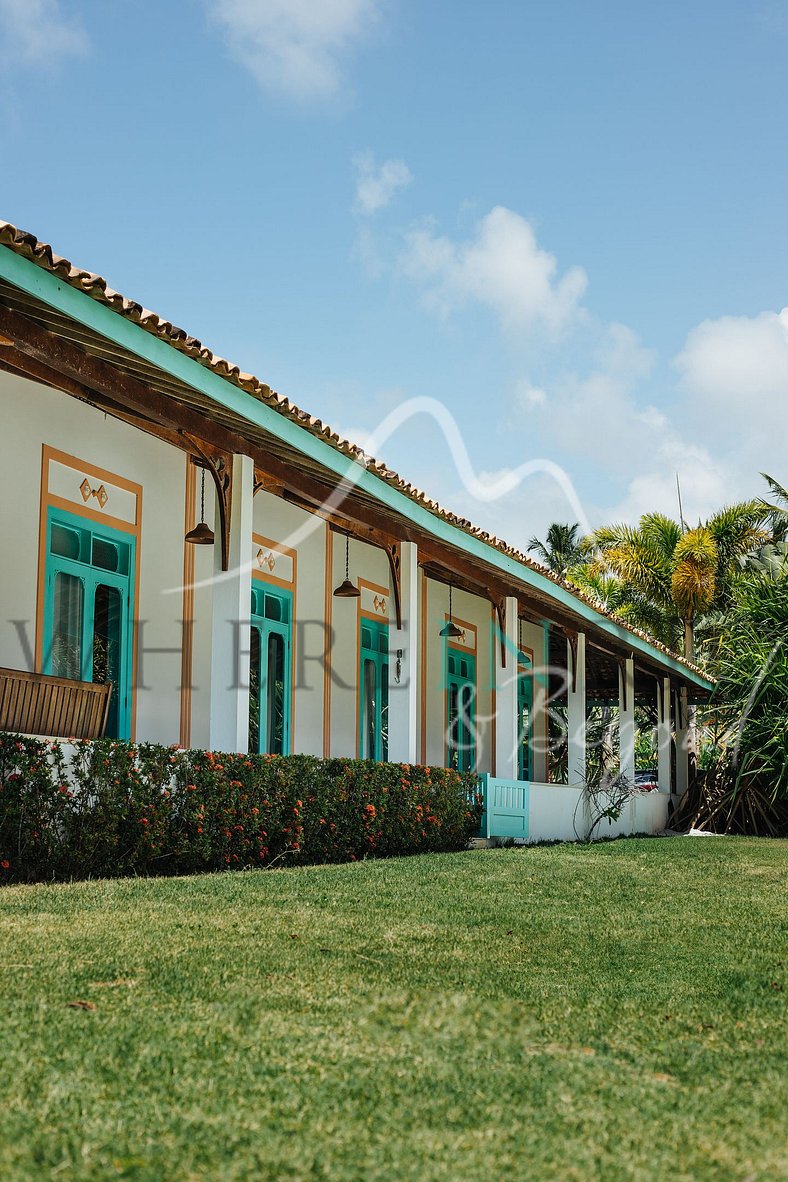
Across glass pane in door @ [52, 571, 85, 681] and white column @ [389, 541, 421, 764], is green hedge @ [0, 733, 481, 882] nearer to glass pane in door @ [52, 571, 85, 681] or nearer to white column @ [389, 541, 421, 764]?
white column @ [389, 541, 421, 764]

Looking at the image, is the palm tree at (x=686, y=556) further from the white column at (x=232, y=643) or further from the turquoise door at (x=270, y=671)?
the white column at (x=232, y=643)

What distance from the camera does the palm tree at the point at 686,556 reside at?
100 ft

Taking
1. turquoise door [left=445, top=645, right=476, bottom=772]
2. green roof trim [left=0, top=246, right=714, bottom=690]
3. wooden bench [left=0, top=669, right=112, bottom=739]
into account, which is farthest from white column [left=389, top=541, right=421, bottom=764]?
turquoise door [left=445, top=645, right=476, bottom=772]

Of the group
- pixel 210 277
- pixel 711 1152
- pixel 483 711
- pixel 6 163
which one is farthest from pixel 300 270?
pixel 711 1152

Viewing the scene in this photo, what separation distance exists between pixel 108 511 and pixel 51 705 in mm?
2465

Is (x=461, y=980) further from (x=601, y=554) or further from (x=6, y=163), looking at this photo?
(x=601, y=554)

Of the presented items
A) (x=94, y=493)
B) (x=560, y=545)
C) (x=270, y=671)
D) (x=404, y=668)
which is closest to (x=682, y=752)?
(x=404, y=668)

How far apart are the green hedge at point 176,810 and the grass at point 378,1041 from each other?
53 centimetres

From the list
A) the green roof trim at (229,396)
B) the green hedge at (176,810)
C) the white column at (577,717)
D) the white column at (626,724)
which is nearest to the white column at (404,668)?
the green roof trim at (229,396)

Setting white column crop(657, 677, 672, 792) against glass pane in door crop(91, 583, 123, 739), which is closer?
glass pane in door crop(91, 583, 123, 739)

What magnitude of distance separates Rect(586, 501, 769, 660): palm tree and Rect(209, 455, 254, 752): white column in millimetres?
22827

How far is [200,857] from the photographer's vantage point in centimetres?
785

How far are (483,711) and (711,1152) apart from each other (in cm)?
1585

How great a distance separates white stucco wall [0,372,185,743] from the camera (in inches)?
340
